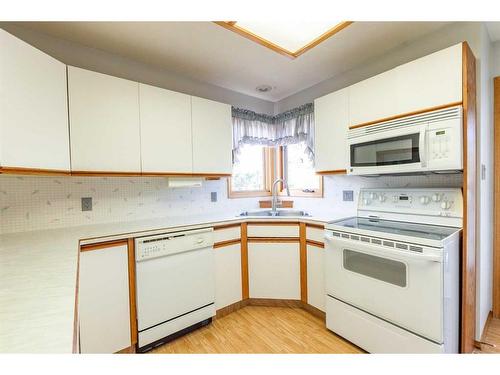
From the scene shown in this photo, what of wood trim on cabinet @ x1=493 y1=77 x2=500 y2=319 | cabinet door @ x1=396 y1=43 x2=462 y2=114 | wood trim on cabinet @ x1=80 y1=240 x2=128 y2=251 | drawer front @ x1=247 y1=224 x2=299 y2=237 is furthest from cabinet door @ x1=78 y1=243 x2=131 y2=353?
wood trim on cabinet @ x1=493 y1=77 x2=500 y2=319

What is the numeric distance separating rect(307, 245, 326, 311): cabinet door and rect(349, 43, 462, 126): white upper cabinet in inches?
45.7

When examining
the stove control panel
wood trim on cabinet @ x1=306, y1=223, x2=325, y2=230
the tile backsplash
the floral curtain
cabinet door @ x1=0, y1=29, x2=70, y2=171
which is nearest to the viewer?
cabinet door @ x1=0, y1=29, x2=70, y2=171

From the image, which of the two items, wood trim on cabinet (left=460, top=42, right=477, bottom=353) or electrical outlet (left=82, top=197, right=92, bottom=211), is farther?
electrical outlet (left=82, top=197, right=92, bottom=211)

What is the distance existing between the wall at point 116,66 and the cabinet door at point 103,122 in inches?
12.9

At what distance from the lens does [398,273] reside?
4.70 feet

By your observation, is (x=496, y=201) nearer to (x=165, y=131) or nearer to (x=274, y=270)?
(x=274, y=270)

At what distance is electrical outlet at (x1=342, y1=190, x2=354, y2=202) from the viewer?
7.53 feet

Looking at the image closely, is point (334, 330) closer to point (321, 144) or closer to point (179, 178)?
point (321, 144)

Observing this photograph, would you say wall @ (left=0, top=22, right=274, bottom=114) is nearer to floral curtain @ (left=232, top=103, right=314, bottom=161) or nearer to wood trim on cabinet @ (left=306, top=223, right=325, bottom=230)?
floral curtain @ (left=232, top=103, right=314, bottom=161)

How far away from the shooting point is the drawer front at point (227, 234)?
205cm

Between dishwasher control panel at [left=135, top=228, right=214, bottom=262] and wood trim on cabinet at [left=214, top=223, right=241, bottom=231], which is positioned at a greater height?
wood trim on cabinet at [left=214, top=223, right=241, bottom=231]

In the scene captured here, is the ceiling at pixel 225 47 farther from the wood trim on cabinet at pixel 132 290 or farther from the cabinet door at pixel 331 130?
the wood trim on cabinet at pixel 132 290

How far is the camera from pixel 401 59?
75.7 inches

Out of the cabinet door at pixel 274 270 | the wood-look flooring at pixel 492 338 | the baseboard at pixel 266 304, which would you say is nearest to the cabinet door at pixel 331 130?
the cabinet door at pixel 274 270
